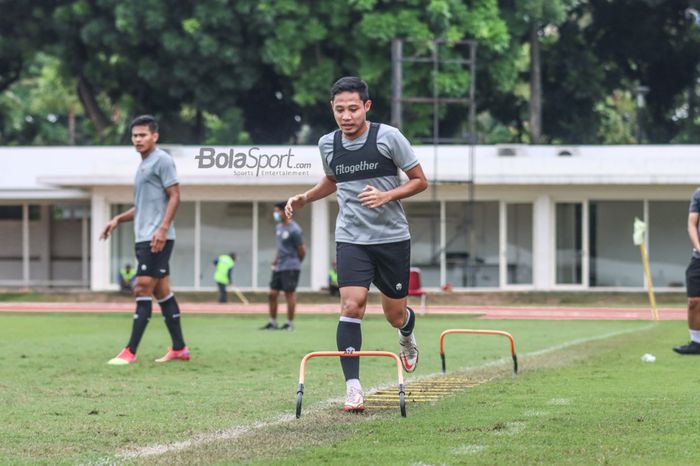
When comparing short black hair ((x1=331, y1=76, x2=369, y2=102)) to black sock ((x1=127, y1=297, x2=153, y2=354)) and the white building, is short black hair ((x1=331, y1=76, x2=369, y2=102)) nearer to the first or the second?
black sock ((x1=127, y1=297, x2=153, y2=354))

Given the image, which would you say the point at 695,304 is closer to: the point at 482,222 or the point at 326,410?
the point at 326,410

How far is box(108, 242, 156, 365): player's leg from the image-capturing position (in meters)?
12.2

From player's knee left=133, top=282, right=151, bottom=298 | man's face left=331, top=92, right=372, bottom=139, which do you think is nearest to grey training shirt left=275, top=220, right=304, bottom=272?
player's knee left=133, top=282, right=151, bottom=298

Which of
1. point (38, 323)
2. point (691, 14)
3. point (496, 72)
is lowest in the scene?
point (38, 323)

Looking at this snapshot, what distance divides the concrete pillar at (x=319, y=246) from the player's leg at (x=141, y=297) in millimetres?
23290

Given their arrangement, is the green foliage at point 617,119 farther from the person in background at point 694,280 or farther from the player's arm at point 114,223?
the player's arm at point 114,223

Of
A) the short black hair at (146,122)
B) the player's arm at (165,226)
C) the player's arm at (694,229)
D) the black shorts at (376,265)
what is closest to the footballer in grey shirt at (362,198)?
the black shorts at (376,265)

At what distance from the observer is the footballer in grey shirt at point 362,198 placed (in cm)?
830

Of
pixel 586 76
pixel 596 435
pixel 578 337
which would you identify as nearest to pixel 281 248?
pixel 578 337

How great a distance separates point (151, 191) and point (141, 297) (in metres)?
1.05

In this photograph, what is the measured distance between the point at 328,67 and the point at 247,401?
3479 cm

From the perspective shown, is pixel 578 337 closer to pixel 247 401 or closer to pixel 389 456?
pixel 247 401

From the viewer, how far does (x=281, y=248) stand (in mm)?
19250

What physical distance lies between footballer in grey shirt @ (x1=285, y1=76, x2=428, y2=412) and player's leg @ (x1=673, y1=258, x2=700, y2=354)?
533 centimetres
